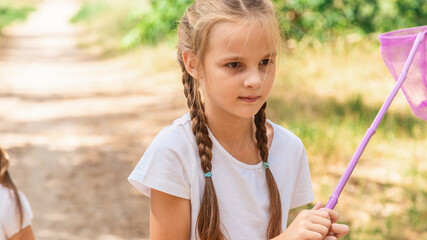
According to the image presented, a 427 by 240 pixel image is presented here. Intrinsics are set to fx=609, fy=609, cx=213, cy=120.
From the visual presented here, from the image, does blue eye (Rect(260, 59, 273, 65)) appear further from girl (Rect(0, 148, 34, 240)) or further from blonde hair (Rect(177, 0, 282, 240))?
girl (Rect(0, 148, 34, 240))

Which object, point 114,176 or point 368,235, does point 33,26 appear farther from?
point 368,235

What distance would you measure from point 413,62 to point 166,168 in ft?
2.67

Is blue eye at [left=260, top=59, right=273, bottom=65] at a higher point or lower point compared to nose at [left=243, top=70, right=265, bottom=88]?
higher

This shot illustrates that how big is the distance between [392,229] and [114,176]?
2.93 m

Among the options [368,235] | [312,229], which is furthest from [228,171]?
[368,235]

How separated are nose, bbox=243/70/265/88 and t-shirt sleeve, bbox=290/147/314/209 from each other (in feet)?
1.25

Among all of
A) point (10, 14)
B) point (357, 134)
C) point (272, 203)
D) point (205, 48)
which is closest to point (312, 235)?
point (272, 203)

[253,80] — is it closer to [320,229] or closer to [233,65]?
[233,65]

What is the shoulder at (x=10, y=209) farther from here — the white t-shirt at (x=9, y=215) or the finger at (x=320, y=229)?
the finger at (x=320, y=229)

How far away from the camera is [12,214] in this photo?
2402 millimetres

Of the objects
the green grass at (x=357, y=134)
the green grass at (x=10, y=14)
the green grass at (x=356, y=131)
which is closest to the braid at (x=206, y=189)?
the green grass at (x=356, y=131)

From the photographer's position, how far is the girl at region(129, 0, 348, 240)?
1.73m

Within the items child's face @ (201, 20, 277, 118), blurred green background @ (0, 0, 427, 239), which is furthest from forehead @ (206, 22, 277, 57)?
blurred green background @ (0, 0, 427, 239)

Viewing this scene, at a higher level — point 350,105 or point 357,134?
point 350,105
